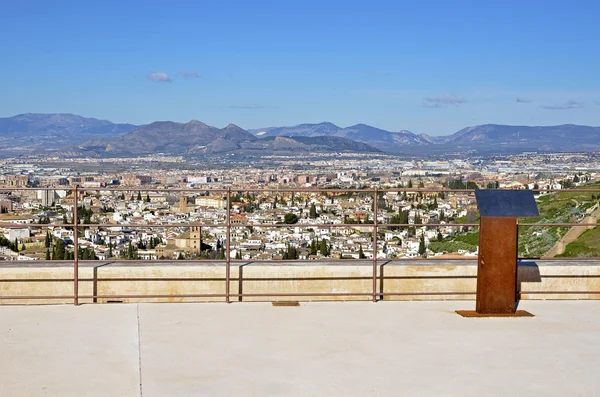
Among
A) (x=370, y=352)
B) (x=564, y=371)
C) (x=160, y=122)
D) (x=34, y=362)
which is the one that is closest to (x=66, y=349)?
(x=34, y=362)

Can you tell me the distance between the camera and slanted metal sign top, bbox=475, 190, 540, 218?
7133 mm

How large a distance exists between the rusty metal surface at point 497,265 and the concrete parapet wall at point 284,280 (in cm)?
55

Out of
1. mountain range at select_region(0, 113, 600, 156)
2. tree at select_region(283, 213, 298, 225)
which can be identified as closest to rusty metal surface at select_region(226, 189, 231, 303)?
tree at select_region(283, 213, 298, 225)

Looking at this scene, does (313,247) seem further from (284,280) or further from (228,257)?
(228,257)

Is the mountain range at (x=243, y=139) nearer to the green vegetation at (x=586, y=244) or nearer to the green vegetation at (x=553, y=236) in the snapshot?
the green vegetation at (x=553, y=236)

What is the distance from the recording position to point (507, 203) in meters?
7.23

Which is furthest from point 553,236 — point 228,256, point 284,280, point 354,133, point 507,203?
point 354,133

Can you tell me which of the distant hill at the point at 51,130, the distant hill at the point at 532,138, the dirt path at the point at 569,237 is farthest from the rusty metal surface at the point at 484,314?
the distant hill at the point at 51,130

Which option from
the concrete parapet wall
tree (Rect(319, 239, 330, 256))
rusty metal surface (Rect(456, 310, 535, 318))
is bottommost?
rusty metal surface (Rect(456, 310, 535, 318))

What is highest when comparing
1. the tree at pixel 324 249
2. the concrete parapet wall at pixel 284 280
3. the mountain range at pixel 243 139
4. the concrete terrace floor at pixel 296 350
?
the mountain range at pixel 243 139

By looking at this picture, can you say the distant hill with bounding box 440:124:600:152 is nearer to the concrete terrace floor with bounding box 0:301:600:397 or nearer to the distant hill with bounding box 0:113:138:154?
the distant hill with bounding box 0:113:138:154

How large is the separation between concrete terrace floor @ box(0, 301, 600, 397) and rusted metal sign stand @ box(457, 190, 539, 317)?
206mm

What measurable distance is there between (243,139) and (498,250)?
335ft

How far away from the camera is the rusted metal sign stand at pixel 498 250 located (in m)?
7.17
